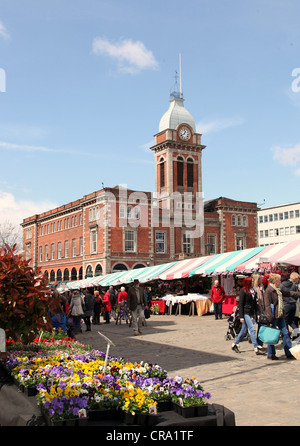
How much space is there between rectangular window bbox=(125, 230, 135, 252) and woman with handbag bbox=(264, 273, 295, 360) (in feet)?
145

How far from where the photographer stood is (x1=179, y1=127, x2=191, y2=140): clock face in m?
62.6

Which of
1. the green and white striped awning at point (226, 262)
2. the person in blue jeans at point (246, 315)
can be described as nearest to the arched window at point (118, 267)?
the green and white striped awning at point (226, 262)

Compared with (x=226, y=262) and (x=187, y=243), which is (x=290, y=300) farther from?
(x=187, y=243)

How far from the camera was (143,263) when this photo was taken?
179ft

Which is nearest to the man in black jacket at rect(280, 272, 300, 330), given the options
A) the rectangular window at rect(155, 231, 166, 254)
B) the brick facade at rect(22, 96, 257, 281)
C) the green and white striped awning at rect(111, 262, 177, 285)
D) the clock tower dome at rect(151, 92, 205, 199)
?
the green and white striped awning at rect(111, 262, 177, 285)

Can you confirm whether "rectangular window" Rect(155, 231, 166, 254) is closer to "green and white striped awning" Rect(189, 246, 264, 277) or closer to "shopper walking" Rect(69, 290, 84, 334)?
"green and white striped awning" Rect(189, 246, 264, 277)

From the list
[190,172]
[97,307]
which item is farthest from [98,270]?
[97,307]

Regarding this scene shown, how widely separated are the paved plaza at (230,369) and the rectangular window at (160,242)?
133ft

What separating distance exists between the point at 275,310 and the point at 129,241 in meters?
44.8

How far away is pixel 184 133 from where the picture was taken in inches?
2478

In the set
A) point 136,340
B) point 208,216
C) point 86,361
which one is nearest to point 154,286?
point 136,340
